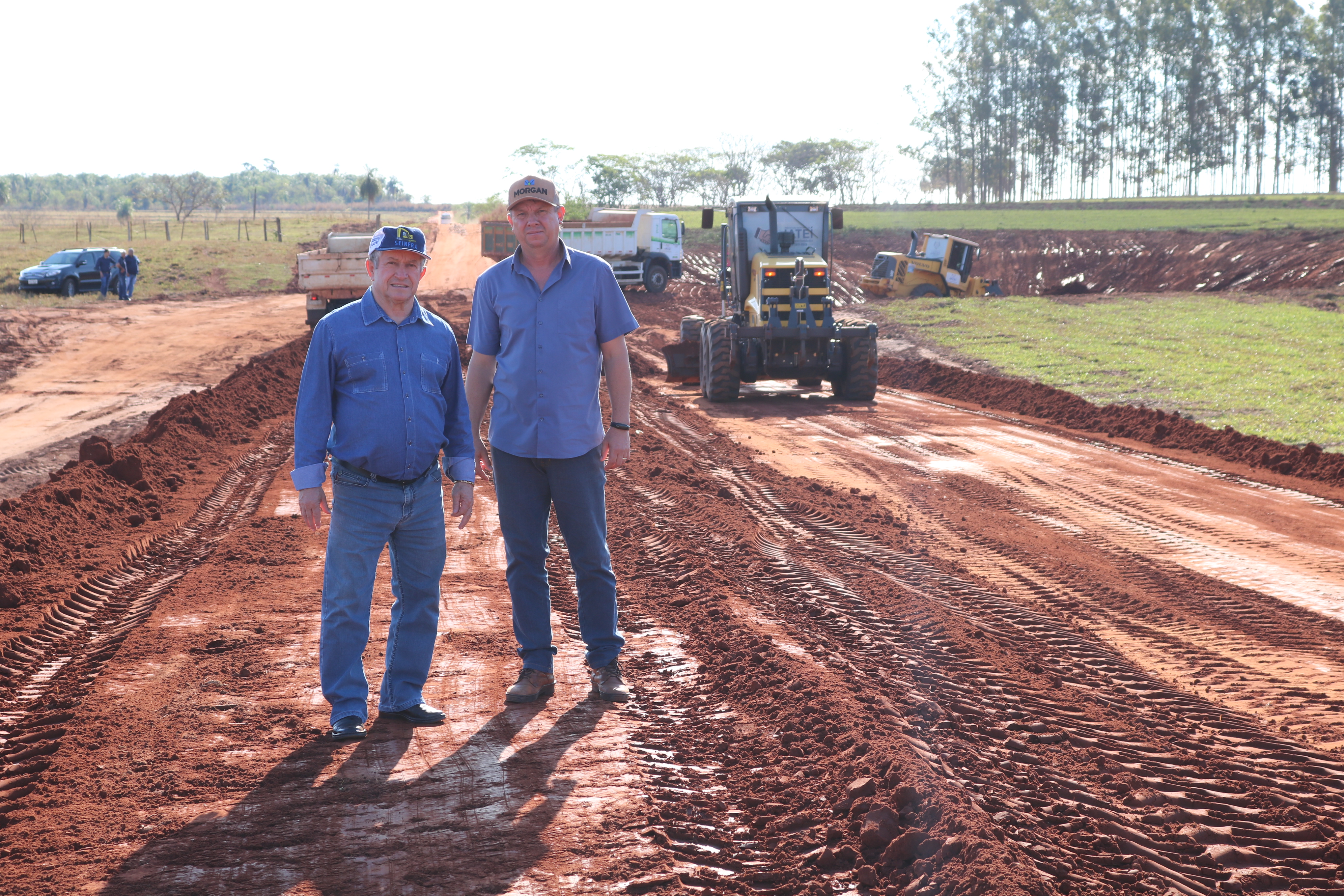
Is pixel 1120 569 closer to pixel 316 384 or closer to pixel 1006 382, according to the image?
pixel 316 384

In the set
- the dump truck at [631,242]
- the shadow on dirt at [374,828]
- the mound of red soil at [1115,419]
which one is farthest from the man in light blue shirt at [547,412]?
the dump truck at [631,242]

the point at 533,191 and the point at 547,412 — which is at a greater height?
the point at 533,191

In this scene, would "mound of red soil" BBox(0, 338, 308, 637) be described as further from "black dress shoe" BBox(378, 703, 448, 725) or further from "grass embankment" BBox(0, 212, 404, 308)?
"grass embankment" BBox(0, 212, 404, 308)

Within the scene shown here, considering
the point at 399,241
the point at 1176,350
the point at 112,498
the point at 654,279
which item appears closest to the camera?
the point at 399,241

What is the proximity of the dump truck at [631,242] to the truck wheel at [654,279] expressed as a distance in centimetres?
1

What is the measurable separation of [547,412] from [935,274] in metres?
29.5

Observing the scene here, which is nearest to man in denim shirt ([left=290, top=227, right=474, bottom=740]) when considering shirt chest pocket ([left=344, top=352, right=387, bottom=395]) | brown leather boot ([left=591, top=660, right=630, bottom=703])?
shirt chest pocket ([left=344, top=352, right=387, bottom=395])

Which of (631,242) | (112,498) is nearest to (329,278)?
(631,242)

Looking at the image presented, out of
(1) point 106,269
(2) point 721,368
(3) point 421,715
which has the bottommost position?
(3) point 421,715

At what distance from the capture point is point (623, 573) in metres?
6.94

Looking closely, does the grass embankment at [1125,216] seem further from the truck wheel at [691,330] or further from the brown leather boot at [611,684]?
the brown leather boot at [611,684]

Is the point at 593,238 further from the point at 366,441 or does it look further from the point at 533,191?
the point at 366,441

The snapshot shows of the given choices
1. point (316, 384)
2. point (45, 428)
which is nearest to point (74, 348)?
point (45, 428)

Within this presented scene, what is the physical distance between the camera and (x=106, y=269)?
103 ft
